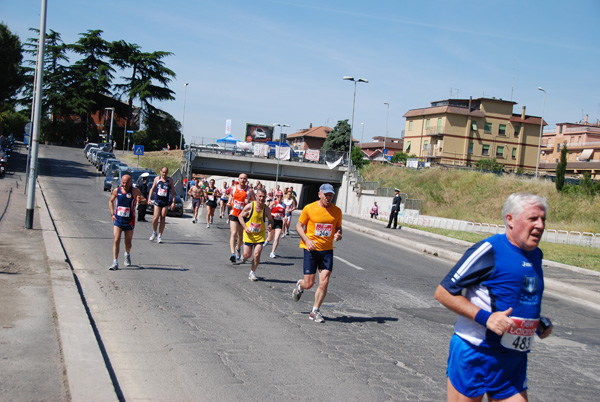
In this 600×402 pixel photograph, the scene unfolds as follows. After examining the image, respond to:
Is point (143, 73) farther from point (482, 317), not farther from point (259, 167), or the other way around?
point (482, 317)

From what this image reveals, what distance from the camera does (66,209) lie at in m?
21.8

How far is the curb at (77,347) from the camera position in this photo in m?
4.39

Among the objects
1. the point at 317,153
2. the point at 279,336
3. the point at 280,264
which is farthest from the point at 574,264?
the point at 317,153

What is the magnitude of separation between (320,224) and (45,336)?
3705 mm

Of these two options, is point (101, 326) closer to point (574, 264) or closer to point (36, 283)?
point (36, 283)

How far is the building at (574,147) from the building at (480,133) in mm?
4950

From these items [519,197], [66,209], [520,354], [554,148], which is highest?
[554,148]

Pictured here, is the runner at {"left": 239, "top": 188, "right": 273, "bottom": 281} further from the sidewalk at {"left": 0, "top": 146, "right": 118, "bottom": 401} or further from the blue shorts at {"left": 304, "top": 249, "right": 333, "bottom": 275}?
the sidewalk at {"left": 0, "top": 146, "right": 118, "bottom": 401}

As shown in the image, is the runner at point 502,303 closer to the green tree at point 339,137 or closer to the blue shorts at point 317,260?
the blue shorts at point 317,260

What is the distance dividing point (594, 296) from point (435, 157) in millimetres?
66002

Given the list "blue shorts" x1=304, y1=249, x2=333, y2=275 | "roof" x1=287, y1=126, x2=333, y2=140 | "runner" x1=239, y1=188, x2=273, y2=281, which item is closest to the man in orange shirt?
"blue shorts" x1=304, y1=249, x2=333, y2=275

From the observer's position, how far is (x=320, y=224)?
25.5 ft

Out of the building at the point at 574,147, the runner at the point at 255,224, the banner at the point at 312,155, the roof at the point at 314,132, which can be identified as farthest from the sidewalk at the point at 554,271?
the roof at the point at 314,132

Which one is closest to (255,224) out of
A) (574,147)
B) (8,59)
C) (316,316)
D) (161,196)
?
(316,316)
